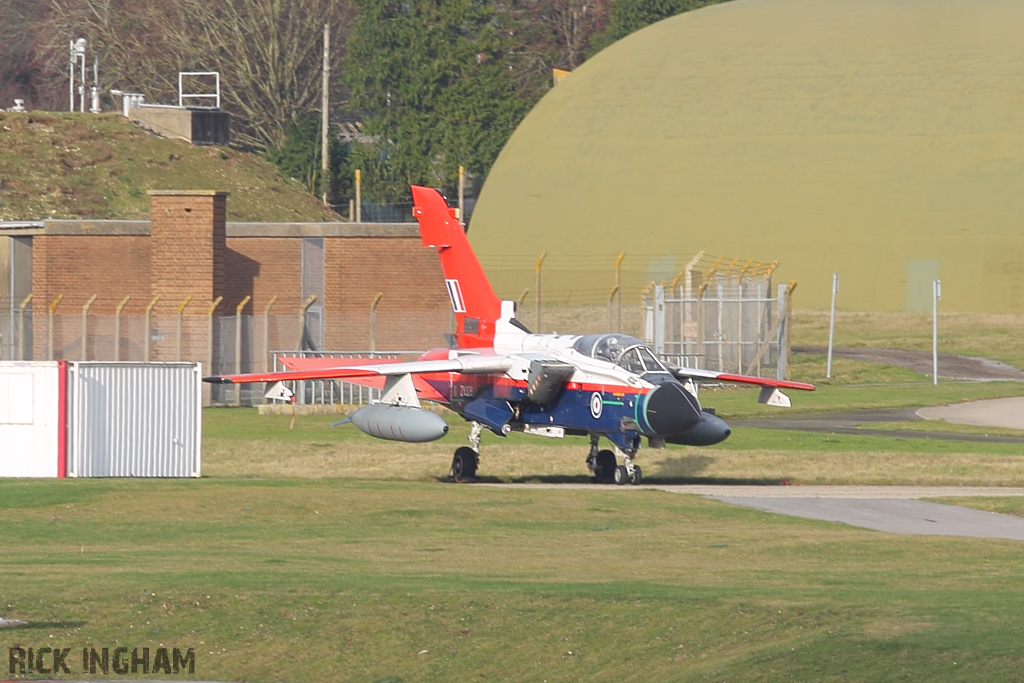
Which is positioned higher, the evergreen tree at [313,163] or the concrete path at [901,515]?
the evergreen tree at [313,163]

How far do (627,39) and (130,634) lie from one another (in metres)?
65.8

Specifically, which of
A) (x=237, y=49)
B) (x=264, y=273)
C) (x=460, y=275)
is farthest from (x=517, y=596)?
(x=237, y=49)

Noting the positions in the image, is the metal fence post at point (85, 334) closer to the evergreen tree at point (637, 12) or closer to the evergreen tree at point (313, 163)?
the evergreen tree at point (313, 163)

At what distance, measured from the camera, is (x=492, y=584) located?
15.8 meters

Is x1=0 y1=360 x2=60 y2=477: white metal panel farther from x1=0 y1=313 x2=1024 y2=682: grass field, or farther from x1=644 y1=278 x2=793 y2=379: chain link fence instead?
x1=644 y1=278 x2=793 y2=379: chain link fence

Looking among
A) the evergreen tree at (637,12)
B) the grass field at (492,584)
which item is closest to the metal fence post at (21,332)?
the grass field at (492,584)

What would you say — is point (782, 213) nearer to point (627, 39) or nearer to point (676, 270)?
point (676, 270)

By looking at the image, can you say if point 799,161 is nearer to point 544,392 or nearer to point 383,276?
point 383,276

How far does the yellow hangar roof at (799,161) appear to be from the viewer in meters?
62.2

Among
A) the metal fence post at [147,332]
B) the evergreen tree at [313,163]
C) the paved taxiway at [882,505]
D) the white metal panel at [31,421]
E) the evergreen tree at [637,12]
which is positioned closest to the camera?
the paved taxiway at [882,505]

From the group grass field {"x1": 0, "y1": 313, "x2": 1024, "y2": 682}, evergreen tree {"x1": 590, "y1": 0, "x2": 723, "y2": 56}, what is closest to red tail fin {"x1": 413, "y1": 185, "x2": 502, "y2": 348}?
grass field {"x1": 0, "y1": 313, "x2": 1024, "y2": 682}

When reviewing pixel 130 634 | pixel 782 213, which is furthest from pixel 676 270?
pixel 130 634

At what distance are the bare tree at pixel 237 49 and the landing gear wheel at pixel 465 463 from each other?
70176 millimetres

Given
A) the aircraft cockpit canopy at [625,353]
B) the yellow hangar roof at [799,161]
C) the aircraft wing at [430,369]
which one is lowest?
the aircraft wing at [430,369]
